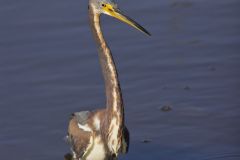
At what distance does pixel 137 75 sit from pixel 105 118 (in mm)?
1672

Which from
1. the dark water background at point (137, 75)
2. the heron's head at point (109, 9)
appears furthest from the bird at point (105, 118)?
the dark water background at point (137, 75)

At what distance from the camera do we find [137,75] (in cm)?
912

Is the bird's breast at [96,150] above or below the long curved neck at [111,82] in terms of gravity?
below

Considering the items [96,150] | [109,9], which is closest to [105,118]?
[96,150]

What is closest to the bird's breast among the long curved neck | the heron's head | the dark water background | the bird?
the bird

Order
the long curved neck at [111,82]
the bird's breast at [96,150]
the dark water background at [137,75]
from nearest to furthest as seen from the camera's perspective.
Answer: the long curved neck at [111,82], the bird's breast at [96,150], the dark water background at [137,75]

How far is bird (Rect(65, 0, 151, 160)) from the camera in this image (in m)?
7.45

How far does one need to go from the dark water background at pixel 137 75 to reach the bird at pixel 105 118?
49 cm

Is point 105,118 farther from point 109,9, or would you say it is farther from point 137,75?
point 137,75

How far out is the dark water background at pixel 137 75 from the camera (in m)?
8.25

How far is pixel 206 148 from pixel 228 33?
2012 millimetres

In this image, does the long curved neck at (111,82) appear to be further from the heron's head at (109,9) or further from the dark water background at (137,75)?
the dark water background at (137,75)

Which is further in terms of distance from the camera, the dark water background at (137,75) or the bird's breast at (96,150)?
the dark water background at (137,75)

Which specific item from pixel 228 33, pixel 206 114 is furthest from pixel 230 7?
pixel 206 114
